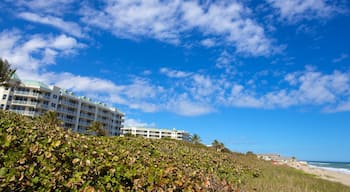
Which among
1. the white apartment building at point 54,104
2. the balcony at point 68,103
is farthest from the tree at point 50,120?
the balcony at point 68,103

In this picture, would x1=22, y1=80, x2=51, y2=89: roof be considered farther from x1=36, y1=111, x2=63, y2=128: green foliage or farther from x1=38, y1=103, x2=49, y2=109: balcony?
x1=36, y1=111, x2=63, y2=128: green foliage

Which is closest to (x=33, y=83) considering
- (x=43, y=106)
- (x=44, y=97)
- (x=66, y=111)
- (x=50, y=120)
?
(x=44, y=97)

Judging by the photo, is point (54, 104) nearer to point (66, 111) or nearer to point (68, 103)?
point (66, 111)

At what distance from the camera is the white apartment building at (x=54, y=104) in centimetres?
5347

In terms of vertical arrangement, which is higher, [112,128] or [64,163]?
[112,128]

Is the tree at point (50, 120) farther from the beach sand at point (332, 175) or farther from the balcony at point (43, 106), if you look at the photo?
the beach sand at point (332, 175)

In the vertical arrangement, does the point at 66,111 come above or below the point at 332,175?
above

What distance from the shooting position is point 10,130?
194 inches

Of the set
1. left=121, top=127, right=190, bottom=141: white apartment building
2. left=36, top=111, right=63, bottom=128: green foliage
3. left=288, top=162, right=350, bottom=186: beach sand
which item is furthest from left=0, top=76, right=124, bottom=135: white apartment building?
left=121, top=127, right=190, bottom=141: white apartment building

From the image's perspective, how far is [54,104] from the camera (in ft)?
191

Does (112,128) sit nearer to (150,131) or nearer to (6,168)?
(150,131)

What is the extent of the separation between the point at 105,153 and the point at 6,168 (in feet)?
8.45

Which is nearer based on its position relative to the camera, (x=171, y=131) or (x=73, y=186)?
(x=73, y=186)

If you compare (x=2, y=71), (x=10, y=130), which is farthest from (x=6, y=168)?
(x=2, y=71)
